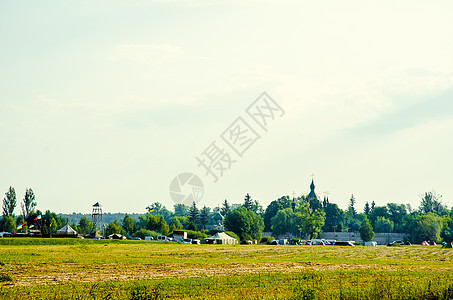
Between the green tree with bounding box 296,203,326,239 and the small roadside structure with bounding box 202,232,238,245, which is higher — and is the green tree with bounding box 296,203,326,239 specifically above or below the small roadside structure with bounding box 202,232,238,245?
above

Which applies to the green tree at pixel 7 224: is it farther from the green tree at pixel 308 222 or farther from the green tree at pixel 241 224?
the green tree at pixel 308 222

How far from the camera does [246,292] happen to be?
83.3 feet

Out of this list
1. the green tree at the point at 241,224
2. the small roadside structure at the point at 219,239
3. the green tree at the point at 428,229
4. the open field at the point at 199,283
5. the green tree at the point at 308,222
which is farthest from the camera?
the green tree at the point at 428,229

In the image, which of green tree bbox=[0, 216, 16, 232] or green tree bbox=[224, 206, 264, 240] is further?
green tree bbox=[0, 216, 16, 232]

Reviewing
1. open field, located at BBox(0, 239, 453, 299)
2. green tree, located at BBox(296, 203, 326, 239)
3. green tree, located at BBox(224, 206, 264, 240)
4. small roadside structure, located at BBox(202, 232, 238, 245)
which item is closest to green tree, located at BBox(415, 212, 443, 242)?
green tree, located at BBox(296, 203, 326, 239)

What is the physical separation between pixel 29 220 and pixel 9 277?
127811 millimetres

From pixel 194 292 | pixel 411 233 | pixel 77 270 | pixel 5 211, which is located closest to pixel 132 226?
pixel 5 211

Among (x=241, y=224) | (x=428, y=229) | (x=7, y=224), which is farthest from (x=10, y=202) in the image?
(x=428, y=229)

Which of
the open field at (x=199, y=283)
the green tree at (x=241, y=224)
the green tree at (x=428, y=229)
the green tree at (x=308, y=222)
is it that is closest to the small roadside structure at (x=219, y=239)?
the green tree at (x=241, y=224)

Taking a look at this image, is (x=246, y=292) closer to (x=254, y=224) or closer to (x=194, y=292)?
(x=194, y=292)

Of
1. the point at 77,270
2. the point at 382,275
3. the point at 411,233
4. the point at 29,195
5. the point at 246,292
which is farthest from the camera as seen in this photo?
the point at 411,233

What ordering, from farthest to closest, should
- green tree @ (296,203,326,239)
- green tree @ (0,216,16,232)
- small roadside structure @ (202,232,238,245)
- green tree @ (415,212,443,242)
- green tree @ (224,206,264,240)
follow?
green tree @ (415,212,443,242), green tree @ (296,203,326,239), green tree @ (0,216,16,232), green tree @ (224,206,264,240), small roadside structure @ (202,232,238,245)

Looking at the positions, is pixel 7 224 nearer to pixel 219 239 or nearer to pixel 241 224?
pixel 241 224

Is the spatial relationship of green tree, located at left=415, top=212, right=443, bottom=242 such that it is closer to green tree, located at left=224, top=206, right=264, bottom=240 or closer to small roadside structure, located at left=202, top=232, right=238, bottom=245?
green tree, located at left=224, top=206, right=264, bottom=240
